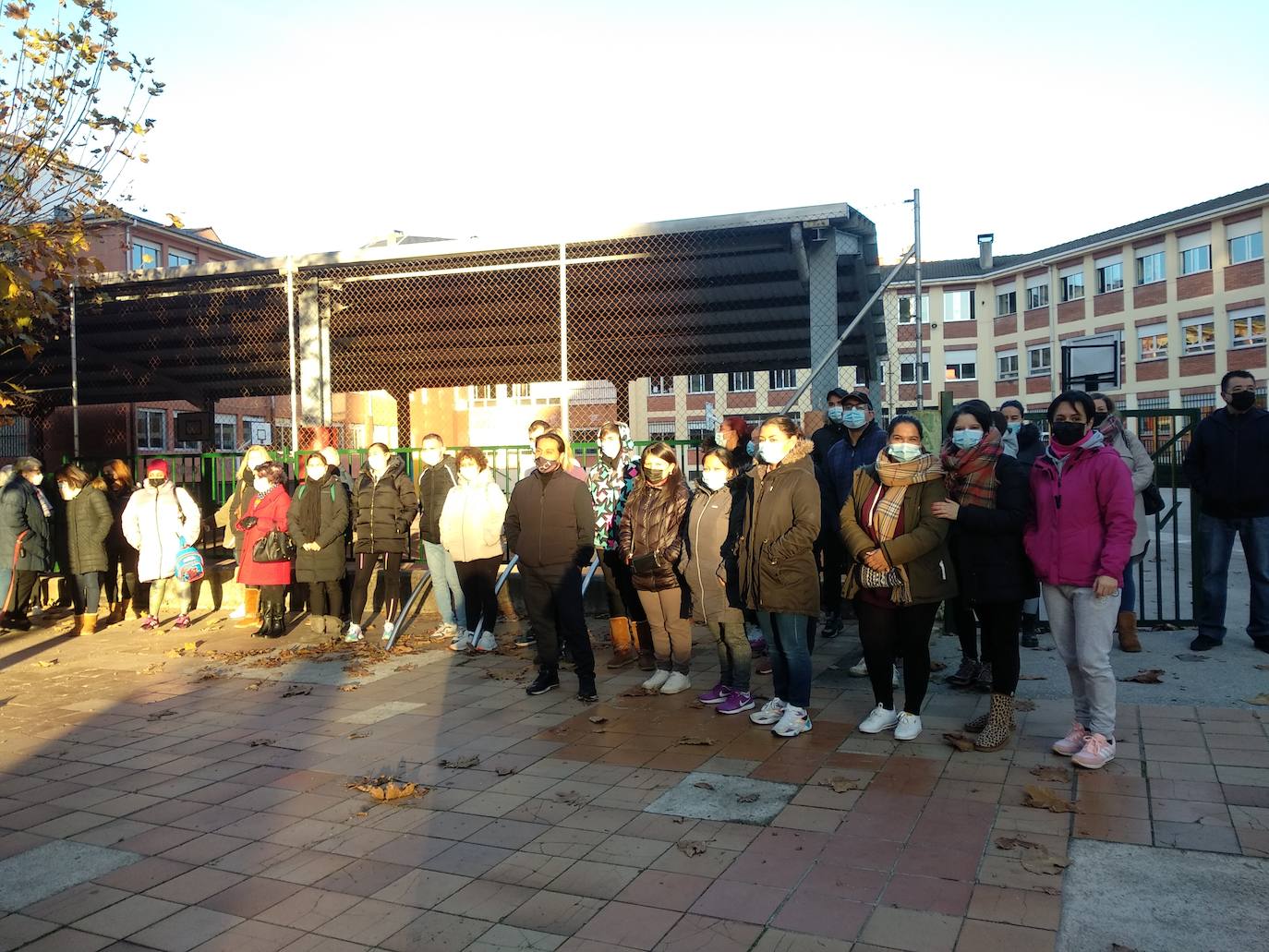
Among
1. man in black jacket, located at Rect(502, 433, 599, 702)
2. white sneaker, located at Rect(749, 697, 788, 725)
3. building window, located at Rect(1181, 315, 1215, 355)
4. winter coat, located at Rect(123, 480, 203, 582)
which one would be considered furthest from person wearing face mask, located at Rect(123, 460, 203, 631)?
building window, located at Rect(1181, 315, 1215, 355)

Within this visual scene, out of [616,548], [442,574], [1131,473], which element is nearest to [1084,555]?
[1131,473]

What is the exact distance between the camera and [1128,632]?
7.86m

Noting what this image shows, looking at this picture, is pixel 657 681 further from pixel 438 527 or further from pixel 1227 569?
pixel 1227 569

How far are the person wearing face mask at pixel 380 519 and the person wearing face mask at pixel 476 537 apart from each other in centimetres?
84

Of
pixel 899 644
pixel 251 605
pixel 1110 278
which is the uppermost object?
pixel 1110 278

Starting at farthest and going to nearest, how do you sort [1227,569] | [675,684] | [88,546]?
[88,546] → [1227,569] → [675,684]

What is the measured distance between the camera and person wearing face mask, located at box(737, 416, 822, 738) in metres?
6.02

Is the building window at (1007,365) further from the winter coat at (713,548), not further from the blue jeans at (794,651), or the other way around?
the blue jeans at (794,651)

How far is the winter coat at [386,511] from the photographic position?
9953 millimetres

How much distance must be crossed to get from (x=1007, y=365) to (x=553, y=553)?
165 feet

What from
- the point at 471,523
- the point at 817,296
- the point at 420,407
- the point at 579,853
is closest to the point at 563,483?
the point at 471,523

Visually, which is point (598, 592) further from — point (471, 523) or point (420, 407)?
point (420, 407)

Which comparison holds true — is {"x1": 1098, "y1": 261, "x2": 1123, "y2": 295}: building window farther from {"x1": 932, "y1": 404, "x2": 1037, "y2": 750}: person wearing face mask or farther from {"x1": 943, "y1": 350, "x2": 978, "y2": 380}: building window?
{"x1": 932, "y1": 404, "x2": 1037, "y2": 750}: person wearing face mask

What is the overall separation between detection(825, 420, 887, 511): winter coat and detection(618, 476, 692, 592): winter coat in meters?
1.27
